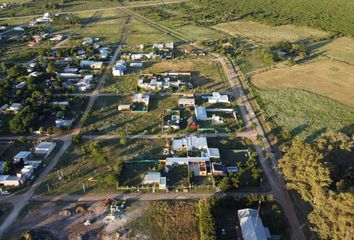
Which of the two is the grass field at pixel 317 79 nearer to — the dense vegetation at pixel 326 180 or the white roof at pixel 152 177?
the dense vegetation at pixel 326 180

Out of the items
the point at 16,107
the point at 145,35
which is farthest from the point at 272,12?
the point at 16,107

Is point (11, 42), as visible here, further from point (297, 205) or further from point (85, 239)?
point (297, 205)

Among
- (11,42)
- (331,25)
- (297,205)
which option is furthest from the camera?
(331,25)

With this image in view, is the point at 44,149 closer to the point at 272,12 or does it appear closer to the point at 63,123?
the point at 63,123

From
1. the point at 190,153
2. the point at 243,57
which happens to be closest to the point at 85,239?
the point at 190,153

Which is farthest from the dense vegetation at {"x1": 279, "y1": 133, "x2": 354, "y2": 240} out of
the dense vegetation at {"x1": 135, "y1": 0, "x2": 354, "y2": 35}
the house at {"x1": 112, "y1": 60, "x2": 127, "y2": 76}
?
the dense vegetation at {"x1": 135, "y1": 0, "x2": 354, "y2": 35}

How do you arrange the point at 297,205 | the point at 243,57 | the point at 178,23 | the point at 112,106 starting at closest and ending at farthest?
the point at 297,205 < the point at 112,106 < the point at 243,57 < the point at 178,23
